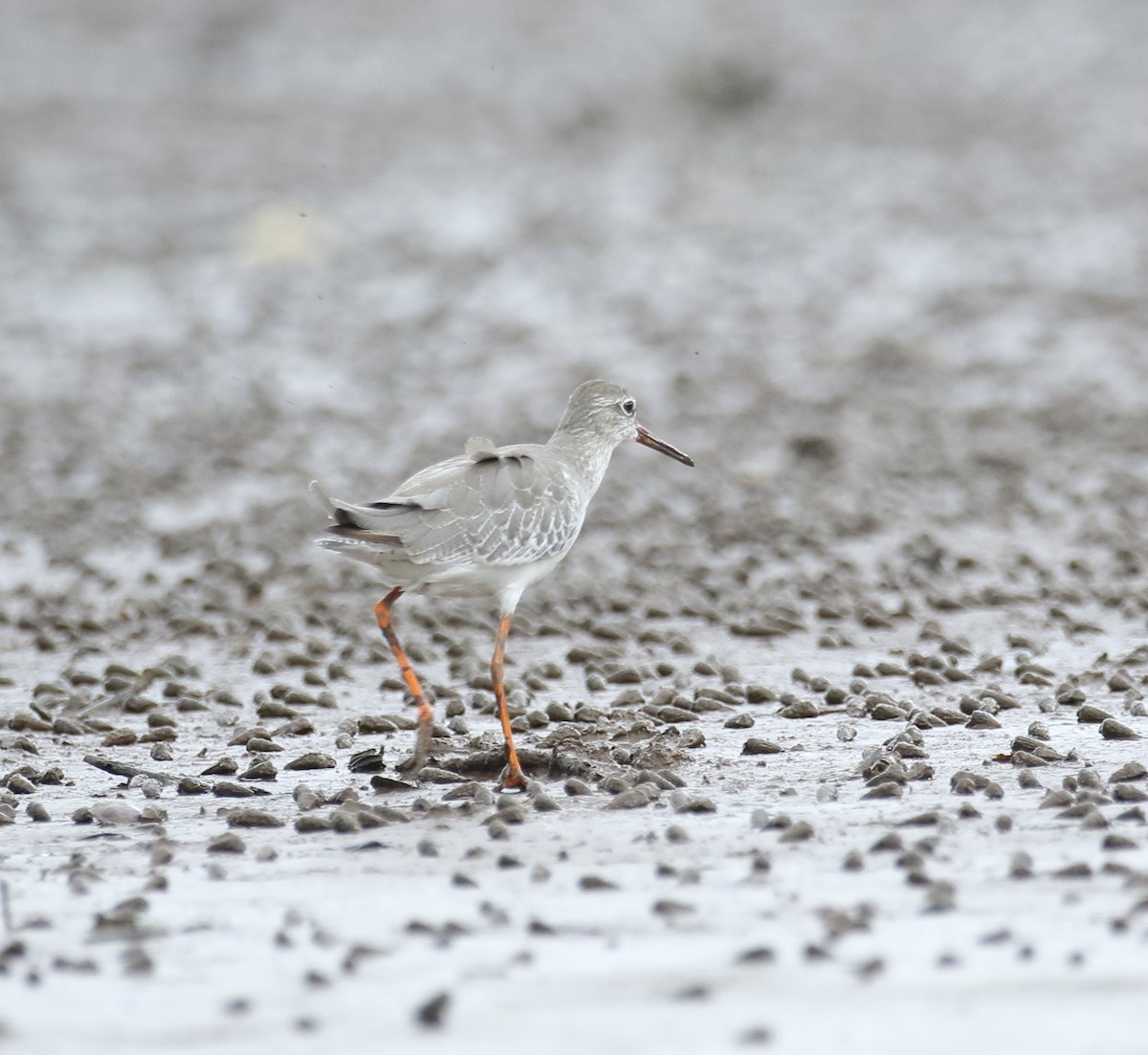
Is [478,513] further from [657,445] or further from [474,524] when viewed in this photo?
[657,445]

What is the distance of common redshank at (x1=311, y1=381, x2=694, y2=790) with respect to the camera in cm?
808

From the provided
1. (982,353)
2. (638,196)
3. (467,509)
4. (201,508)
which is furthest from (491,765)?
(638,196)

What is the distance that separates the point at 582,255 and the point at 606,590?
15.7 meters

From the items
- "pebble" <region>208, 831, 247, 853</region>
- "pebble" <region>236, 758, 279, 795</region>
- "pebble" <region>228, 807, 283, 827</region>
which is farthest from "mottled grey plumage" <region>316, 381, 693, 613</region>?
"pebble" <region>208, 831, 247, 853</region>

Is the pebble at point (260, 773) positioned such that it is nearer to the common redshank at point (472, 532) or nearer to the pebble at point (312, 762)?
the pebble at point (312, 762)

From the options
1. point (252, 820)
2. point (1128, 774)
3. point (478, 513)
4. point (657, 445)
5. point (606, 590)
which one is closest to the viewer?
point (252, 820)

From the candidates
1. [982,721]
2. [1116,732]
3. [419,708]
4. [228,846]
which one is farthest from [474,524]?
[1116,732]

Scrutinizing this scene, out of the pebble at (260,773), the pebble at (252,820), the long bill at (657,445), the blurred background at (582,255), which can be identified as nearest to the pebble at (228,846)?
the pebble at (252,820)

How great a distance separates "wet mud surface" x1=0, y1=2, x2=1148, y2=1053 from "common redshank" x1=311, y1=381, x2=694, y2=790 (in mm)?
576

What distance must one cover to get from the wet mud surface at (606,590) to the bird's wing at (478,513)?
94 centimetres

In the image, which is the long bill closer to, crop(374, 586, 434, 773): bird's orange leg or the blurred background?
crop(374, 586, 434, 773): bird's orange leg

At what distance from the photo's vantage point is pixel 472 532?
8.25 metres

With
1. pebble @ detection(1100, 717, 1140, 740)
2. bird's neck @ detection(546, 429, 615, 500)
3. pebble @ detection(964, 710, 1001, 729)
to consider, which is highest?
bird's neck @ detection(546, 429, 615, 500)

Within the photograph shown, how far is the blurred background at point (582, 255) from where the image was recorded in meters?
16.9
